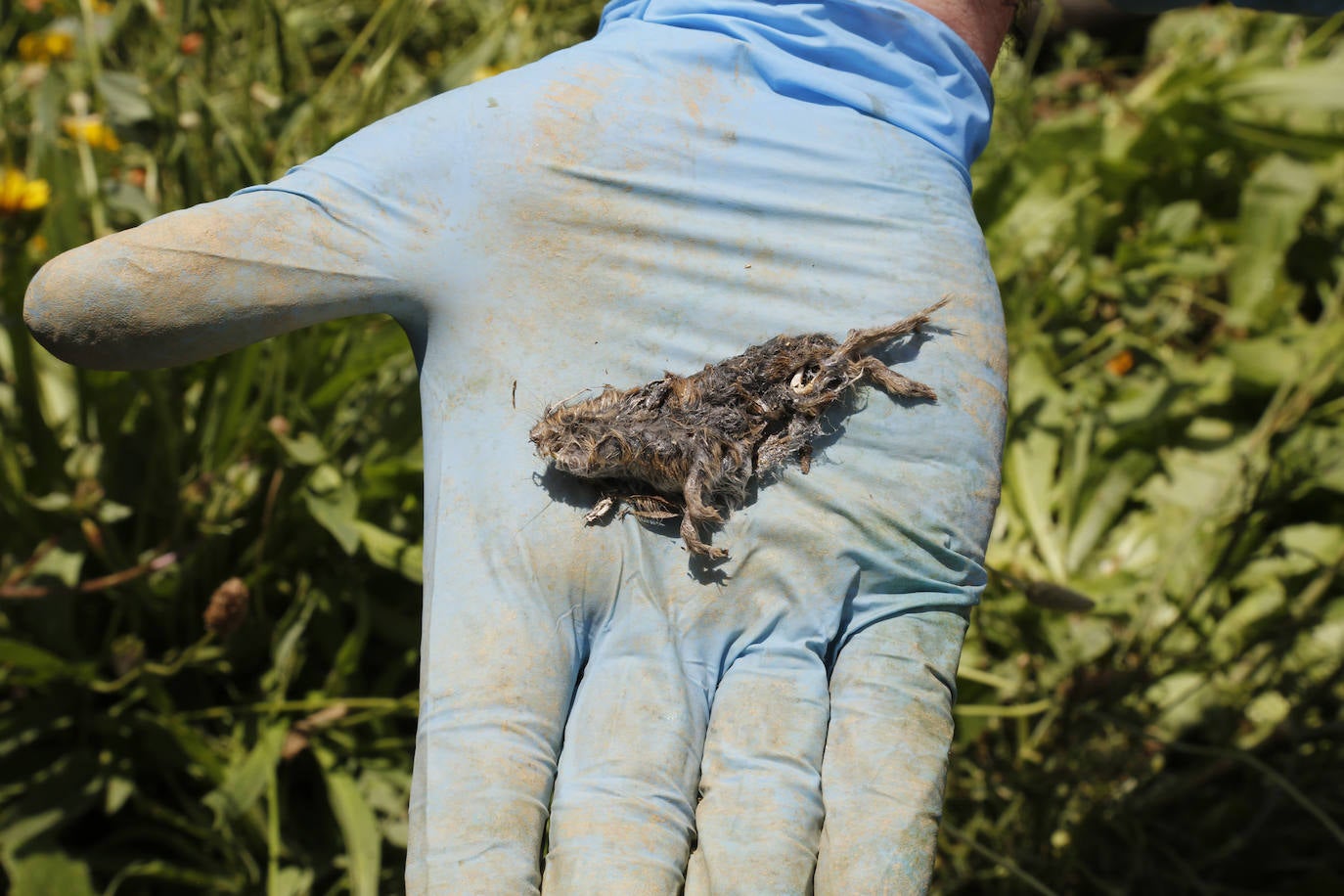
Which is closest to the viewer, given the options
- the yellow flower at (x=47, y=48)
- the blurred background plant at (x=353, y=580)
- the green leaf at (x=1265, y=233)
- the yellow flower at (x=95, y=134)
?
the blurred background plant at (x=353, y=580)

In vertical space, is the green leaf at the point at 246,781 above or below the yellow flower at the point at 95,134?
below

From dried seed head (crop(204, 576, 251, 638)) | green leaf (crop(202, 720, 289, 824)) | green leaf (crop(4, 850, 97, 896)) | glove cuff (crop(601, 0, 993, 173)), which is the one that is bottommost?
green leaf (crop(4, 850, 97, 896))

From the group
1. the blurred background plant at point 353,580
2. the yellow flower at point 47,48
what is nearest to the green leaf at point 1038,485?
the blurred background plant at point 353,580

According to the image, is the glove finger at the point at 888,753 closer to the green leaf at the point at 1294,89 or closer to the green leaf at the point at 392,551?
the green leaf at the point at 392,551

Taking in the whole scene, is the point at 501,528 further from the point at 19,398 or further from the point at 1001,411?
the point at 19,398

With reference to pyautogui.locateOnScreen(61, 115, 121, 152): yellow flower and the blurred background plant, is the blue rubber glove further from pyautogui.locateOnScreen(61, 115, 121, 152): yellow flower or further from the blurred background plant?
pyautogui.locateOnScreen(61, 115, 121, 152): yellow flower

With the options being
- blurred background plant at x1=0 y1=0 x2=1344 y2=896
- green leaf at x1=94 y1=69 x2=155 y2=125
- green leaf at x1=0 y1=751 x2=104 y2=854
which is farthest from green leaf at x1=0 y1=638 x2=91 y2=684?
green leaf at x1=94 y1=69 x2=155 y2=125

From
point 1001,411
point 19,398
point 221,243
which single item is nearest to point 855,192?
point 1001,411
